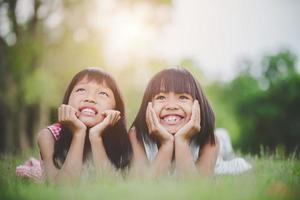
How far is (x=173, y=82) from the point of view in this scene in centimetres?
436

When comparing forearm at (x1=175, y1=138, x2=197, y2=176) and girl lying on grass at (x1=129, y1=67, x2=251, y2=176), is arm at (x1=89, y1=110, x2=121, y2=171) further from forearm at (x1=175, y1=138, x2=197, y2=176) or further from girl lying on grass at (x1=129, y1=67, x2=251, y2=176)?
forearm at (x1=175, y1=138, x2=197, y2=176)

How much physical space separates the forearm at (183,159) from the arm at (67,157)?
30.0 inches

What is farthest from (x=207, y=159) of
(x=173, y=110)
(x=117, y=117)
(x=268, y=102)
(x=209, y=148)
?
(x=268, y=102)

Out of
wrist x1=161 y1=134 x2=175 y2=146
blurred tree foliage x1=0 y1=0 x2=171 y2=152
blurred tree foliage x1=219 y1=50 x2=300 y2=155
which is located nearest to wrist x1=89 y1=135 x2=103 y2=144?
wrist x1=161 y1=134 x2=175 y2=146

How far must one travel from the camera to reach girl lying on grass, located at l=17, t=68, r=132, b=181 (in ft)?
13.4

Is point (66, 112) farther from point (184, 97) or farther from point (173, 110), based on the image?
point (184, 97)

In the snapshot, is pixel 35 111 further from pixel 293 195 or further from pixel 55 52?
A: pixel 293 195

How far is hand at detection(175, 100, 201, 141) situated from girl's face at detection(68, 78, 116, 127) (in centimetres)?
65

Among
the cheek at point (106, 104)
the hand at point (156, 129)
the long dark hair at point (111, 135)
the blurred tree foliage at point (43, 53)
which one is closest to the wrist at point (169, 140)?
the hand at point (156, 129)

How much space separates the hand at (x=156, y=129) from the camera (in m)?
4.19

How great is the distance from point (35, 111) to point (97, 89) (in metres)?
14.3

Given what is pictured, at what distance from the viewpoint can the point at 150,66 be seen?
17172 millimetres

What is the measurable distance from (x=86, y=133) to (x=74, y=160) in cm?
42

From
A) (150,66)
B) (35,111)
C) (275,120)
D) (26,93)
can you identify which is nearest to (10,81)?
(26,93)
